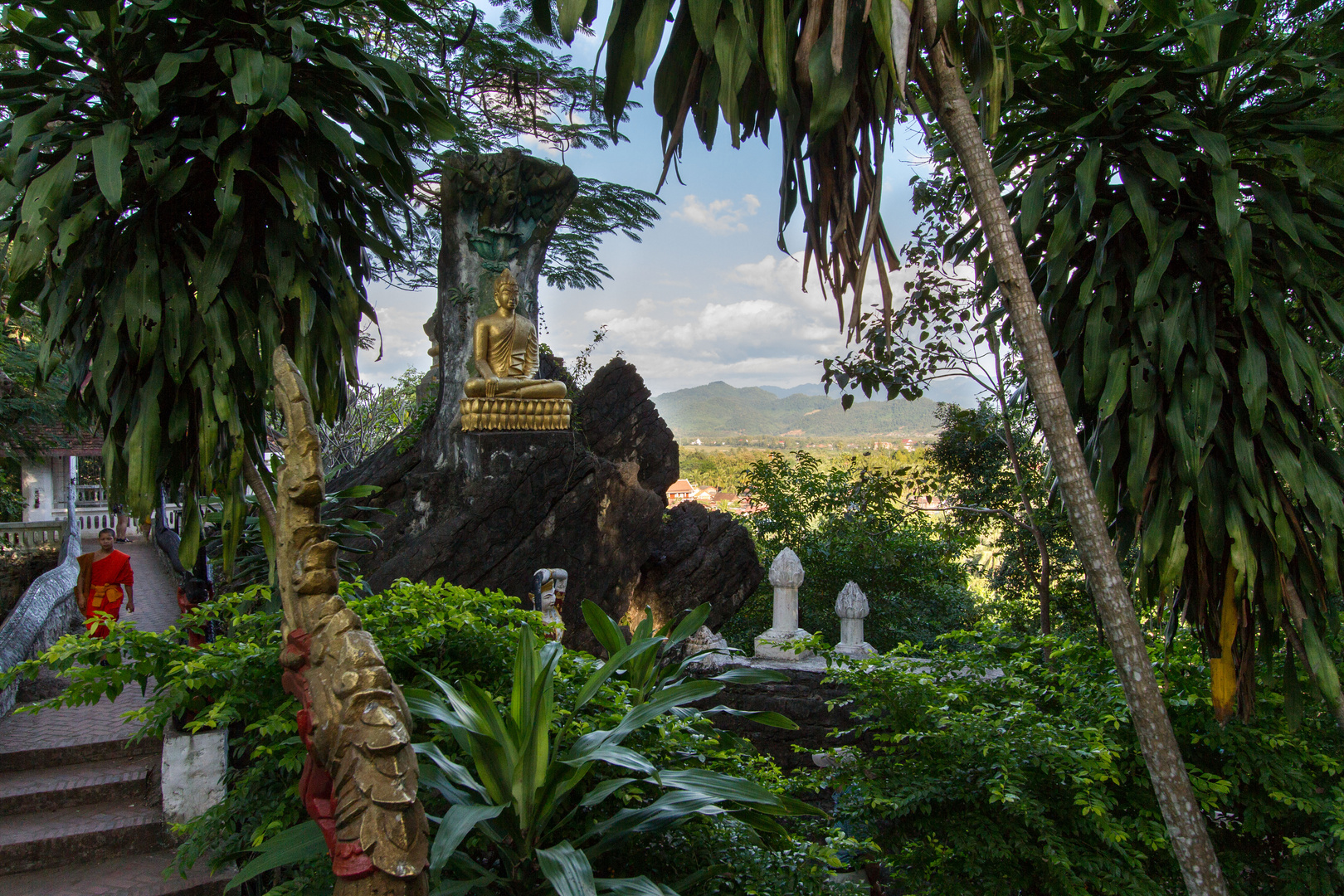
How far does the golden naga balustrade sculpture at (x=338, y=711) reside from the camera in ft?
3.75

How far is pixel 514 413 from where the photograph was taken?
6.88 metres

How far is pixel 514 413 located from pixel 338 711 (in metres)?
5.79

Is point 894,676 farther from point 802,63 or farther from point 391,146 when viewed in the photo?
point 391,146

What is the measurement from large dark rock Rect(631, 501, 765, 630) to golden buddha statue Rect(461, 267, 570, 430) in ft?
6.34

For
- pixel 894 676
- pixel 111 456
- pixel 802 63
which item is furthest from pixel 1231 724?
pixel 111 456

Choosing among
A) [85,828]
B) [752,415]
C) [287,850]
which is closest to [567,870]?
[287,850]

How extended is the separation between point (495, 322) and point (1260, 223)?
18.6 ft

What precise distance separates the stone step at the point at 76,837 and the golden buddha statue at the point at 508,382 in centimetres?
399

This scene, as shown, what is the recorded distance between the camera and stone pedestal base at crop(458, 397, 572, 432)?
6.77 meters

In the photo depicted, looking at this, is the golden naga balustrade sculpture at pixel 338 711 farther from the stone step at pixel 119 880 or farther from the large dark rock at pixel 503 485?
the large dark rock at pixel 503 485

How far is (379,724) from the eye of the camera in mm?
1189

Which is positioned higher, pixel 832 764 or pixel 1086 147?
pixel 1086 147

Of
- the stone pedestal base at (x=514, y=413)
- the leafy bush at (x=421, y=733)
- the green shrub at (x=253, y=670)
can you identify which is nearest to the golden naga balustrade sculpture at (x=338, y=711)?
the leafy bush at (x=421, y=733)

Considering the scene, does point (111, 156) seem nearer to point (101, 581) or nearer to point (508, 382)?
point (101, 581)
